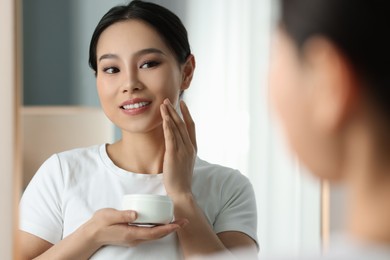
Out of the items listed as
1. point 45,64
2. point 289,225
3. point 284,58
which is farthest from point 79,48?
point 284,58

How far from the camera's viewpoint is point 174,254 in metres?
1.07

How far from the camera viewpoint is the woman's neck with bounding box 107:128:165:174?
1.08m

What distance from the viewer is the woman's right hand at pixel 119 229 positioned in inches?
41.5

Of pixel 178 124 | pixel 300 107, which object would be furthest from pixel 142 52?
pixel 300 107

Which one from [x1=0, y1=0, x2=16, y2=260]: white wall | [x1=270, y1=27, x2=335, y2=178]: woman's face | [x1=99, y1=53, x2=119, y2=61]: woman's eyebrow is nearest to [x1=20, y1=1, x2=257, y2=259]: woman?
[x1=99, y1=53, x2=119, y2=61]: woman's eyebrow

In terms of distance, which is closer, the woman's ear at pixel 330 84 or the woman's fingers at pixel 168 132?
the woman's ear at pixel 330 84

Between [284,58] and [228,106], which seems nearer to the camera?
[284,58]

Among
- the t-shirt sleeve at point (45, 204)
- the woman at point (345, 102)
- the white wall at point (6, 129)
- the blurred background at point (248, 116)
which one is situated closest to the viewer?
the woman at point (345, 102)

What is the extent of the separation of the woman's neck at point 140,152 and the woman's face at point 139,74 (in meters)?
0.01

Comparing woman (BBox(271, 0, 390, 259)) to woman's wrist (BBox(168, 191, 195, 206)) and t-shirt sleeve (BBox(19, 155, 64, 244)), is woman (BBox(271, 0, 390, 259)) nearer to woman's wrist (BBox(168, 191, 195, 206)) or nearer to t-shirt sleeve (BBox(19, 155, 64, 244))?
woman's wrist (BBox(168, 191, 195, 206))

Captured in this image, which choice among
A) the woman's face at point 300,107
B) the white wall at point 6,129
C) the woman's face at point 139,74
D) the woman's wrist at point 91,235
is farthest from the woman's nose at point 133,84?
the woman's face at point 300,107

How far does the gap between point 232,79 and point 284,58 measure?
63cm

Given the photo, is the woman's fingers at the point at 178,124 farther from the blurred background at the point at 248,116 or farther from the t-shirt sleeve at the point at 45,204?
the t-shirt sleeve at the point at 45,204

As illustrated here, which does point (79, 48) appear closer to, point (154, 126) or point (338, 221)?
point (154, 126)
